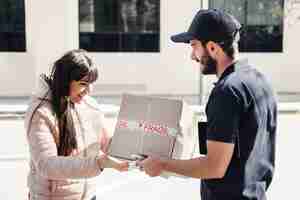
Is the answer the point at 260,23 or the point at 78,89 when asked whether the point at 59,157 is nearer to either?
the point at 78,89

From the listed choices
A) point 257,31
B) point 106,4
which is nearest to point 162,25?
point 106,4

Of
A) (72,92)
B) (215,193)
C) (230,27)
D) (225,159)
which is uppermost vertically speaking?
(230,27)

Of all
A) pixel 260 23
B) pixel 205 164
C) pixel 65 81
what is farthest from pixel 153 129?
pixel 260 23

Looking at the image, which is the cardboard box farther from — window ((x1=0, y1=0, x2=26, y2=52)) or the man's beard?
window ((x1=0, y1=0, x2=26, y2=52))

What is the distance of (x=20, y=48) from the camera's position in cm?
1215

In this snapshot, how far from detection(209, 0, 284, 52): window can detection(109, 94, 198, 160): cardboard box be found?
10.8 m

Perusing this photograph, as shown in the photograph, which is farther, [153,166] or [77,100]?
[77,100]

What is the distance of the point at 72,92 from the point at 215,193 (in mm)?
735

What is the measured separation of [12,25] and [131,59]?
9.41 feet

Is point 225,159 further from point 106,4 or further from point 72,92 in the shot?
point 106,4

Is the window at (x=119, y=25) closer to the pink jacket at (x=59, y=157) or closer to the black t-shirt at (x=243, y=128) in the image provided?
the pink jacket at (x=59, y=157)

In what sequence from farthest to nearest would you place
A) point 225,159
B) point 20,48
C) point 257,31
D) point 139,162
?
point 257,31
point 20,48
point 139,162
point 225,159

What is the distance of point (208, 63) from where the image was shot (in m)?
2.09

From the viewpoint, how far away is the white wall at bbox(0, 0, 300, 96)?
39.0 feet
